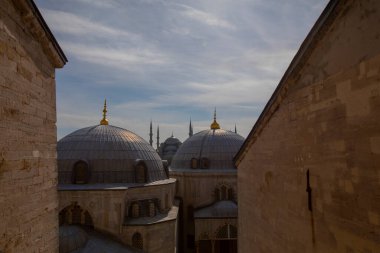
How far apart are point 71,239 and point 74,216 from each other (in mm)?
2655

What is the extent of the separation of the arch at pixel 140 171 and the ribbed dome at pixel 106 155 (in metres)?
0.13

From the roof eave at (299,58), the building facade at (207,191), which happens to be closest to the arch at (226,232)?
the building facade at (207,191)

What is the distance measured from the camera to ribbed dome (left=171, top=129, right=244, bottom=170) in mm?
24688

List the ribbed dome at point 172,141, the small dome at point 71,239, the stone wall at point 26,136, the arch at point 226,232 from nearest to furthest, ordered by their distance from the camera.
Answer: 1. the stone wall at point 26,136
2. the small dome at point 71,239
3. the arch at point 226,232
4. the ribbed dome at point 172,141

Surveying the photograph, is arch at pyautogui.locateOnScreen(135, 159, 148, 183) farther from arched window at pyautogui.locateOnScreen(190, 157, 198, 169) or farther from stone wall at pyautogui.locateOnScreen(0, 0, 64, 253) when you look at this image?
stone wall at pyautogui.locateOnScreen(0, 0, 64, 253)

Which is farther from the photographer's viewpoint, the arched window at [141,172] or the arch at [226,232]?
the arch at [226,232]

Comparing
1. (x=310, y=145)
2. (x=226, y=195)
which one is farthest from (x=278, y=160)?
(x=226, y=195)

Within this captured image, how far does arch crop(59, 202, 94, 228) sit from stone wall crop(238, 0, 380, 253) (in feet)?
37.6

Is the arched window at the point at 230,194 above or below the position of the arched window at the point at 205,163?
below

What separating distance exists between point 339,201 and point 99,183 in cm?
1468

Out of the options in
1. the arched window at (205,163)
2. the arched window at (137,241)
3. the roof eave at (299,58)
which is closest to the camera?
the roof eave at (299,58)

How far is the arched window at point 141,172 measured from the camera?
18.2 m

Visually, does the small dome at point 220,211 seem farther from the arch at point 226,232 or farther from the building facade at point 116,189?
the building facade at point 116,189

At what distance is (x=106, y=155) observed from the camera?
1847cm
